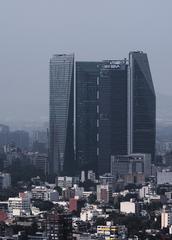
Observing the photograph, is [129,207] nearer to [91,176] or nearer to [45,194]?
[45,194]

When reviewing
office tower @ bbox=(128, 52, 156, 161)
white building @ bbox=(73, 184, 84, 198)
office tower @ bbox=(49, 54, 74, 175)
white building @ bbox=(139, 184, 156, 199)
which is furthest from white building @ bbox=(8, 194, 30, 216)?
office tower @ bbox=(128, 52, 156, 161)

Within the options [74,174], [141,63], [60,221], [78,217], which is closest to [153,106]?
[141,63]

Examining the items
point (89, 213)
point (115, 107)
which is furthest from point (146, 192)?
point (115, 107)

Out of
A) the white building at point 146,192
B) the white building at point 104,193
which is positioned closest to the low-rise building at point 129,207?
the white building at point 104,193

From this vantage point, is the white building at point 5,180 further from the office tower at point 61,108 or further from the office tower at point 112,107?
the office tower at point 112,107

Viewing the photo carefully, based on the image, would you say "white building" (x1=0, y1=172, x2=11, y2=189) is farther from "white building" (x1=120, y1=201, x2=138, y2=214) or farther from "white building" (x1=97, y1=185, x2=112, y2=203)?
"white building" (x1=120, y1=201, x2=138, y2=214)

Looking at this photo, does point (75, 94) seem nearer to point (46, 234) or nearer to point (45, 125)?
point (45, 125)
